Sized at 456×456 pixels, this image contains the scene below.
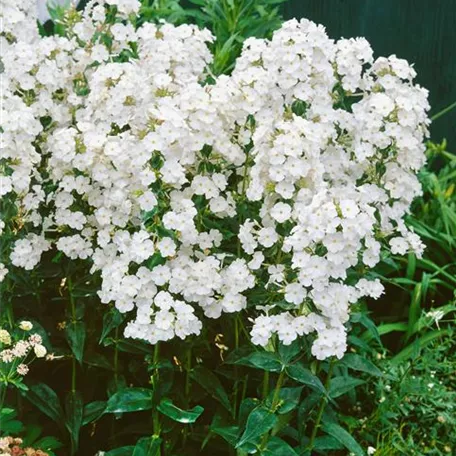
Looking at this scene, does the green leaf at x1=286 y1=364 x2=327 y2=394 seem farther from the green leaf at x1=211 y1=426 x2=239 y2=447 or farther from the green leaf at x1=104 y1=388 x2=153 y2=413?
the green leaf at x1=104 y1=388 x2=153 y2=413

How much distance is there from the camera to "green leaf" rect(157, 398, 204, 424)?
270 cm

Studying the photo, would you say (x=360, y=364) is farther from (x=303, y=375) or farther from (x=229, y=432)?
(x=229, y=432)

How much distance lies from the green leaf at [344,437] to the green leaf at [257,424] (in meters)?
0.27

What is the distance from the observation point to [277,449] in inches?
107

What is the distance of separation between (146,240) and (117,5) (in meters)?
0.79

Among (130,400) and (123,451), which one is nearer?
(130,400)

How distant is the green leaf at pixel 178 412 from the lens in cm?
270

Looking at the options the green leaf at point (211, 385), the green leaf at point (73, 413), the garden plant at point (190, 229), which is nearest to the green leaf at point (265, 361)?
the garden plant at point (190, 229)

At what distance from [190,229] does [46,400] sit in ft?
2.74

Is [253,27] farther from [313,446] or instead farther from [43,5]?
[313,446]

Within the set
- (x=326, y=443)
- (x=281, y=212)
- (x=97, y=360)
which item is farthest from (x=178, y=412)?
(x=281, y=212)

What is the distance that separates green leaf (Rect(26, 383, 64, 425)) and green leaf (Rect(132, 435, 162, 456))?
0.35 meters

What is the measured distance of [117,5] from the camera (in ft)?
9.57

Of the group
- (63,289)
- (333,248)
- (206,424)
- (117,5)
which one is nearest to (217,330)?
(206,424)
